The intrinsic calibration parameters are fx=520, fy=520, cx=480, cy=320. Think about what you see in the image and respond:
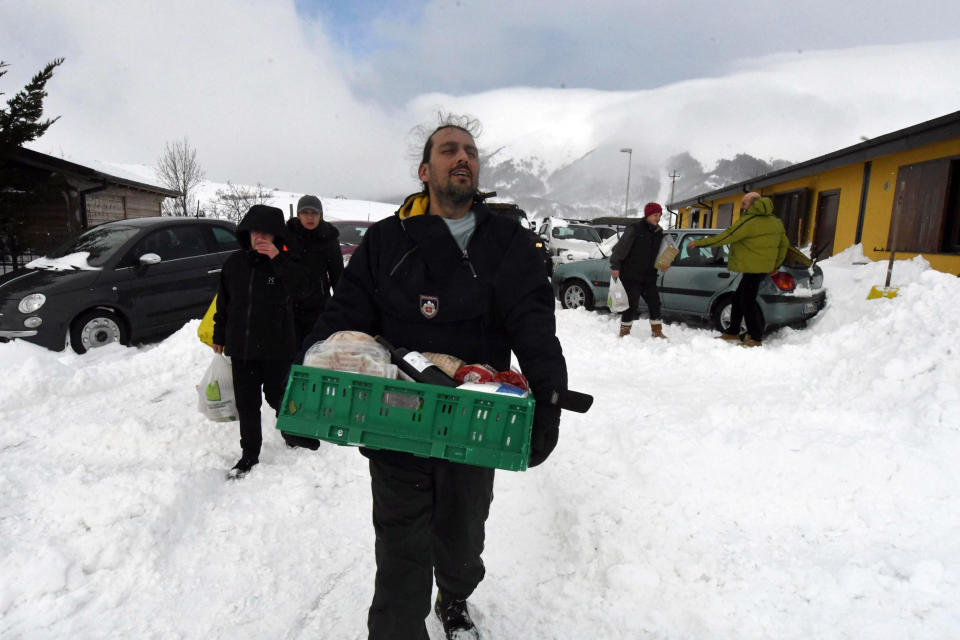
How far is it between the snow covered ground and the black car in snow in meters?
→ 1.69

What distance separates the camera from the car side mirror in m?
6.80

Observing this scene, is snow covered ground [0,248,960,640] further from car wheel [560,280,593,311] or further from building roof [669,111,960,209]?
building roof [669,111,960,209]

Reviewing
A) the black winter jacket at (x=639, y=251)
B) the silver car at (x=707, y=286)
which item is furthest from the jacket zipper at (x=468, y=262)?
the silver car at (x=707, y=286)

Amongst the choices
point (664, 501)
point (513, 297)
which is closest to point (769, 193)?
point (664, 501)

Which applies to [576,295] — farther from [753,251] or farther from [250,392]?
[250,392]

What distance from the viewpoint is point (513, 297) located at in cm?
192

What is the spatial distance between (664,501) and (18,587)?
3.33m

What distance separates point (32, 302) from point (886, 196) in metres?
14.5

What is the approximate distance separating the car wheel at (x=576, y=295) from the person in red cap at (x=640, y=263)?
2.15 m

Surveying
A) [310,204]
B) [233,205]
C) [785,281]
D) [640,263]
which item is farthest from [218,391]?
[233,205]

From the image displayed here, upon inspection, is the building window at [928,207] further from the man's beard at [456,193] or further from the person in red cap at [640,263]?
the man's beard at [456,193]

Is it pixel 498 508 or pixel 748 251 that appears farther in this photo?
pixel 748 251

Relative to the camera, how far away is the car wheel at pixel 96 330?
639 cm

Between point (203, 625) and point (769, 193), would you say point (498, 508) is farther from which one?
point (769, 193)
